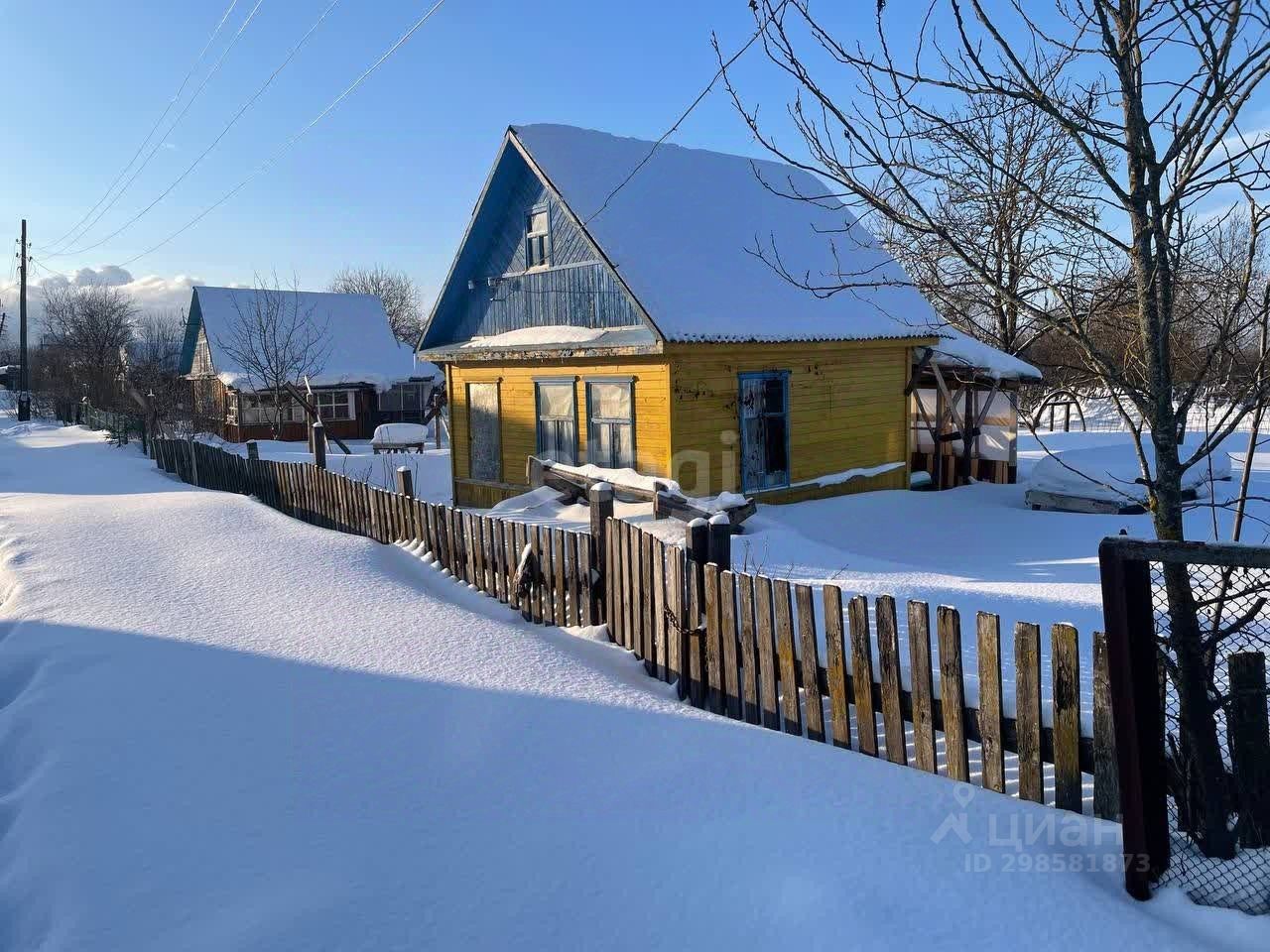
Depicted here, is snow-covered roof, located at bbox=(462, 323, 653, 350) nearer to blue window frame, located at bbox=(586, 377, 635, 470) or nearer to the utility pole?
blue window frame, located at bbox=(586, 377, 635, 470)

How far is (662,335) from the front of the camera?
1215cm

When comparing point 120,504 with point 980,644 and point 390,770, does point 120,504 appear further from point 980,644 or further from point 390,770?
point 980,644

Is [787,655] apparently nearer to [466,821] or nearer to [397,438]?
[466,821]

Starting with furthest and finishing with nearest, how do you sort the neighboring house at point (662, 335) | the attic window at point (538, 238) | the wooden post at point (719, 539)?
the attic window at point (538, 238) → the neighboring house at point (662, 335) → the wooden post at point (719, 539)

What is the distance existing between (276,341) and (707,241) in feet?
74.9

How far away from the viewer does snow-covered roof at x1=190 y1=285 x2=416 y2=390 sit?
35.6 m

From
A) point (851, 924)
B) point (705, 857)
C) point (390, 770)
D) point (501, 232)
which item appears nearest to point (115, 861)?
point (390, 770)

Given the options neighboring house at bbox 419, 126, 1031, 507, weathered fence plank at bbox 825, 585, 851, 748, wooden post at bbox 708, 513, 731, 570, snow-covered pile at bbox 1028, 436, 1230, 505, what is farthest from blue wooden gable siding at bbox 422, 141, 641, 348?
weathered fence plank at bbox 825, 585, 851, 748

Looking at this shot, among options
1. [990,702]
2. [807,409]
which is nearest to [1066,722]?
[990,702]

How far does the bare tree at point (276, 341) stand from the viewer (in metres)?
32.8

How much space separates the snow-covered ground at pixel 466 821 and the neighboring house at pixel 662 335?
26.6 feet

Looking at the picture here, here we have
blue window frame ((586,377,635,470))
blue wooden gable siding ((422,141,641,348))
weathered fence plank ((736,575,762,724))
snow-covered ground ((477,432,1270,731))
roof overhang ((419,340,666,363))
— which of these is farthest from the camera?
blue wooden gable siding ((422,141,641,348))

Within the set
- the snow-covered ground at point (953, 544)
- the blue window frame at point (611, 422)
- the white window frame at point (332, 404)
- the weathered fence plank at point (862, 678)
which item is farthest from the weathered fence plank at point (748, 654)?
the white window frame at point (332, 404)

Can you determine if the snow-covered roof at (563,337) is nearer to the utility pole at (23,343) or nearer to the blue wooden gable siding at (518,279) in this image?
the blue wooden gable siding at (518,279)
